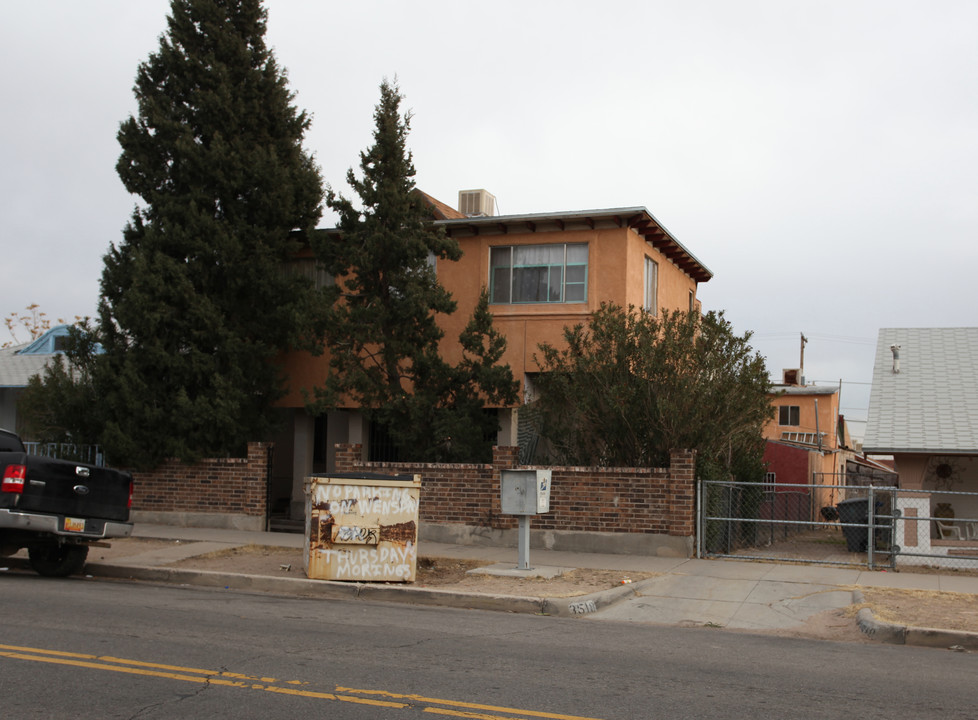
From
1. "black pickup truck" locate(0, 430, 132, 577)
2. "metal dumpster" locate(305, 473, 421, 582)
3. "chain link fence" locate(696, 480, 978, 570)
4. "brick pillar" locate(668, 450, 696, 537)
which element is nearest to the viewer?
"black pickup truck" locate(0, 430, 132, 577)

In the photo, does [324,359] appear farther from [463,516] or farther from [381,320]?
[463,516]

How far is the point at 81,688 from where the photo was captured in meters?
6.18

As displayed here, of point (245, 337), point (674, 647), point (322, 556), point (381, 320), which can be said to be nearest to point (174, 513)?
point (245, 337)

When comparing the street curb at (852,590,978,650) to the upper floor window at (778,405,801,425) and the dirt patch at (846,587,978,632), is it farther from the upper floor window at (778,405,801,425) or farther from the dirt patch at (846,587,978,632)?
the upper floor window at (778,405,801,425)

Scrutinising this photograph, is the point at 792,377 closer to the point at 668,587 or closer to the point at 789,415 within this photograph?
the point at 789,415

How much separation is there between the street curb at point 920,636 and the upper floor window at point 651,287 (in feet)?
39.1

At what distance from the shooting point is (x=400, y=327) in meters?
18.2

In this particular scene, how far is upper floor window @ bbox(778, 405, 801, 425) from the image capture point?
146 feet

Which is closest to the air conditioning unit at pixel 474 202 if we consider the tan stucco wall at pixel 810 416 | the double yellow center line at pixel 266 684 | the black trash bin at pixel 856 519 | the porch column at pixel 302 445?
the porch column at pixel 302 445

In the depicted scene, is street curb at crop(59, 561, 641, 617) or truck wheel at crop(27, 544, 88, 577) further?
truck wheel at crop(27, 544, 88, 577)

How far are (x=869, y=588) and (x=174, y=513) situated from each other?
12.6 meters

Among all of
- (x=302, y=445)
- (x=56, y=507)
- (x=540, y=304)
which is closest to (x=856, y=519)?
(x=540, y=304)

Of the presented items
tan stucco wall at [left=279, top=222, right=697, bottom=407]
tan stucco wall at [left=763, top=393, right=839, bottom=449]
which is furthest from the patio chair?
tan stucco wall at [left=763, top=393, right=839, bottom=449]

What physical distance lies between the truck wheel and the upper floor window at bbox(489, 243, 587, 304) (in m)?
9.97
